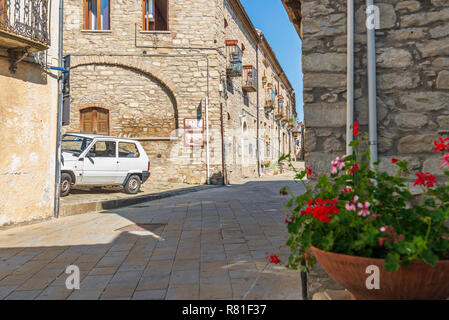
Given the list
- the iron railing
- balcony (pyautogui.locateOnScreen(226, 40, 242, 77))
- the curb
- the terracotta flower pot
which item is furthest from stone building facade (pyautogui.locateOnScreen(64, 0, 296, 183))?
the terracotta flower pot

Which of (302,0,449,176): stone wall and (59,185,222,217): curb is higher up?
(302,0,449,176): stone wall

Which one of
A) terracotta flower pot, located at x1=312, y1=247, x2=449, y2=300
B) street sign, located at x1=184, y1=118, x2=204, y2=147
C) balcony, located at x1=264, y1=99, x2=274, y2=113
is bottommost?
terracotta flower pot, located at x1=312, y1=247, x2=449, y2=300

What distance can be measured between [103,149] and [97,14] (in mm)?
6768

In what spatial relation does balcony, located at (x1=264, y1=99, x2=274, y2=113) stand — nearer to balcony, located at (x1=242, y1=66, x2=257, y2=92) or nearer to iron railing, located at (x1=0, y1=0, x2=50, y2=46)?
balcony, located at (x1=242, y1=66, x2=257, y2=92)

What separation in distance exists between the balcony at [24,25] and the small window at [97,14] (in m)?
7.84

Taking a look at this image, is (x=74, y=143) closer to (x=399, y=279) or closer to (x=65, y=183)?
(x=65, y=183)

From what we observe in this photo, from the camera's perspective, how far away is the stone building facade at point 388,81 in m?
2.59

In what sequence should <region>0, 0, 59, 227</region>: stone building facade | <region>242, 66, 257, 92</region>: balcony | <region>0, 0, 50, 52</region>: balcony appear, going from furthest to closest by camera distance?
<region>242, 66, 257, 92</region>: balcony → <region>0, 0, 59, 227</region>: stone building facade → <region>0, 0, 50, 52</region>: balcony

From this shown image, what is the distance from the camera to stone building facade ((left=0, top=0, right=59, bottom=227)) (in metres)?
5.36

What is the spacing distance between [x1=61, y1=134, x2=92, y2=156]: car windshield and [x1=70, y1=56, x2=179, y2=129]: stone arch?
4780 mm

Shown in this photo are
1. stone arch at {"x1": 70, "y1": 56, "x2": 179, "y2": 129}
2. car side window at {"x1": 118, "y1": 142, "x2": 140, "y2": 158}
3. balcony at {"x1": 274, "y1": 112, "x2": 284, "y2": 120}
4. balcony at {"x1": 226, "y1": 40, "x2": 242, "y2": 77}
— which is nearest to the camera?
car side window at {"x1": 118, "y1": 142, "x2": 140, "y2": 158}

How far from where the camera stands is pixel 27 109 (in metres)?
5.70

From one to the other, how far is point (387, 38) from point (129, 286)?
2667 mm

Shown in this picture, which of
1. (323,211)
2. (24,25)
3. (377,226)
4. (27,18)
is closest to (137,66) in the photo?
(27,18)
